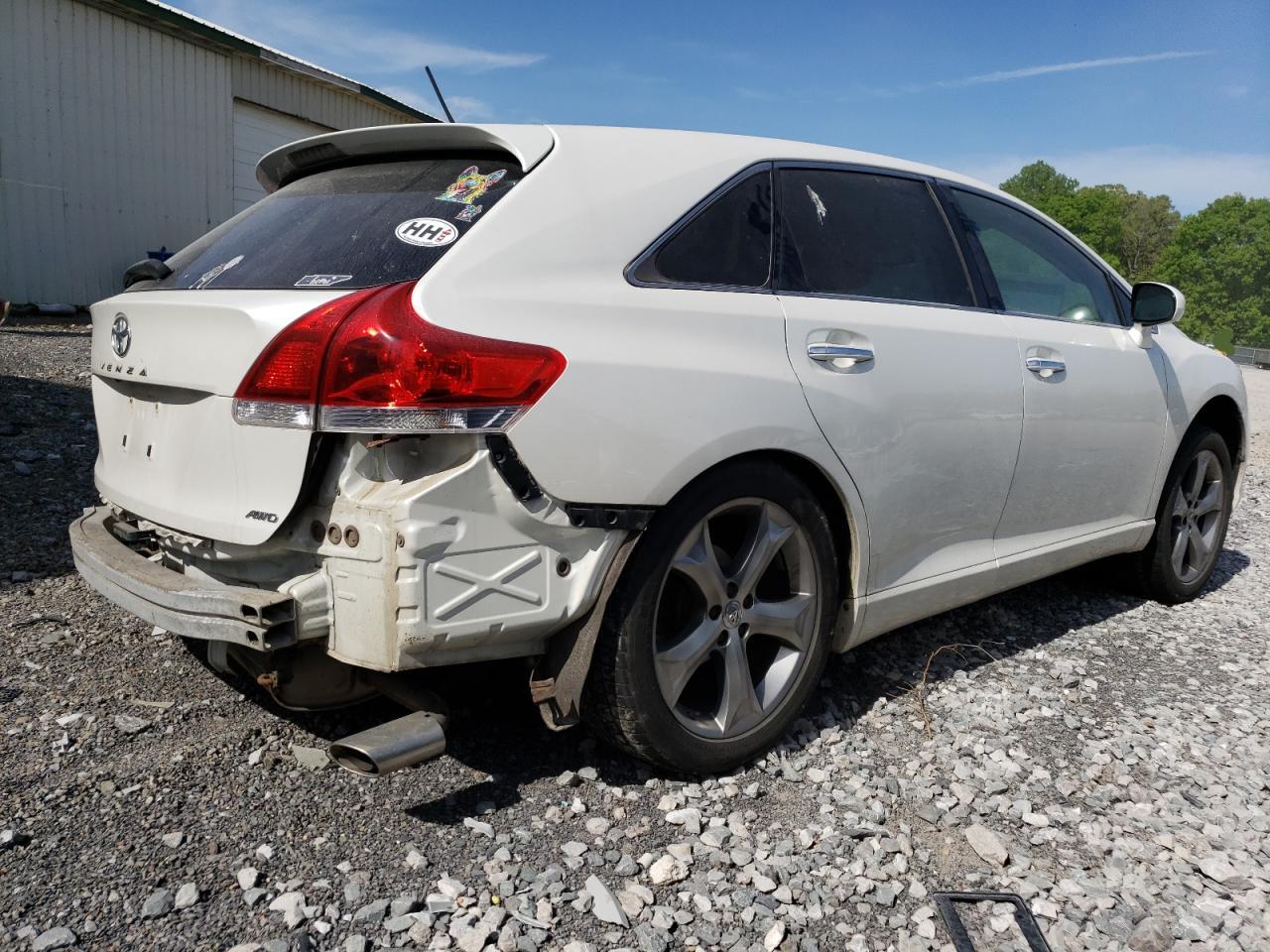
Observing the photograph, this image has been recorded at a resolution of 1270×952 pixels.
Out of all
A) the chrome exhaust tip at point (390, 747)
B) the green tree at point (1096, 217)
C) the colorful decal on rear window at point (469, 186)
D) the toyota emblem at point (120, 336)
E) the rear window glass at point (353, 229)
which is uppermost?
the green tree at point (1096, 217)

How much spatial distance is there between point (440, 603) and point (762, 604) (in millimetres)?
1045

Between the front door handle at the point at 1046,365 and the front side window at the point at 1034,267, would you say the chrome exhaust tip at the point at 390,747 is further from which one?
the front side window at the point at 1034,267

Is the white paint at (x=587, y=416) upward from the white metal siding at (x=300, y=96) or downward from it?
downward

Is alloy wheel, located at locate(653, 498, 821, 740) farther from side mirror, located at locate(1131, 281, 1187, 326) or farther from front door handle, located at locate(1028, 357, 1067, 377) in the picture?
side mirror, located at locate(1131, 281, 1187, 326)

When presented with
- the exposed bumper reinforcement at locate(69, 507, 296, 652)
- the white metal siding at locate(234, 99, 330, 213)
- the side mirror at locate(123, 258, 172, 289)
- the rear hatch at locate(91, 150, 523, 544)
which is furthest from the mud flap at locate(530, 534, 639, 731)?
the white metal siding at locate(234, 99, 330, 213)

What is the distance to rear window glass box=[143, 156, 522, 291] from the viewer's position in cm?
244

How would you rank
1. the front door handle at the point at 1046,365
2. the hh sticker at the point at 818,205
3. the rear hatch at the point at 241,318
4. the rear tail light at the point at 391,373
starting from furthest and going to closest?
the front door handle at the point at 1046,365 → the hh sticker at the point at 818,205 → the rear hatch at the point at 241,318 → the rear tail light at the point at 391,373

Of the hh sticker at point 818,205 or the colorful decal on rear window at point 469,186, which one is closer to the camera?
the colorful decal on rear window at point 469,186

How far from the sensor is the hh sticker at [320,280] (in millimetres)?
2418

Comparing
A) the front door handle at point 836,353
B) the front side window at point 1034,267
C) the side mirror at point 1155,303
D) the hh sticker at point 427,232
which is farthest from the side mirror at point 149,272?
the side mirror at point 1155,303

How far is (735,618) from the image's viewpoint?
9.28 feet

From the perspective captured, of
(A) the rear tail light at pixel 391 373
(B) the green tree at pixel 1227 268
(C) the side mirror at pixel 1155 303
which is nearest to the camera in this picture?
(A) the rear tail light at pixel 391 373

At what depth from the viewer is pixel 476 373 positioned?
2221 millimetres

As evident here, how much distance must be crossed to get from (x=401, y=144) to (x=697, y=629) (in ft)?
5.13
